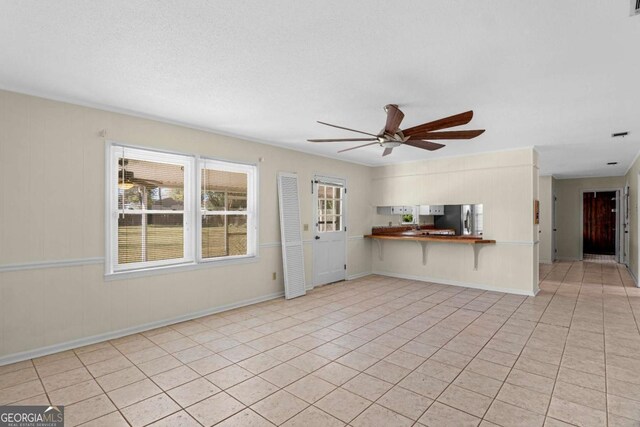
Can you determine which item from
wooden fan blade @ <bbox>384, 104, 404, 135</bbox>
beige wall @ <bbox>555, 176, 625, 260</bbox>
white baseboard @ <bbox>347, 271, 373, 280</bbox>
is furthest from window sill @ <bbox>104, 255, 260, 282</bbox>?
beige wall @ <bbox>555, 176, 625, 260</bbox>

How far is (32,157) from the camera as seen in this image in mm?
3102

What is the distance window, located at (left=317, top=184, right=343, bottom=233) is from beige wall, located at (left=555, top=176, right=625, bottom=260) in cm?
722

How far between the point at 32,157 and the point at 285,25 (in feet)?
9.14

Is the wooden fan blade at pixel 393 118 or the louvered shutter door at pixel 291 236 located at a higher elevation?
the wooden fan blade at pixel 393 118

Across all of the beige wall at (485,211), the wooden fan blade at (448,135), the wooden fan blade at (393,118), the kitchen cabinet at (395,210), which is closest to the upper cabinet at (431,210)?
the beige wall at (485,211)

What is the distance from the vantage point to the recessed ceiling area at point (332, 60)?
1896 mm

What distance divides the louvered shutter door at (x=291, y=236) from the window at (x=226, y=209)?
1.74 ft

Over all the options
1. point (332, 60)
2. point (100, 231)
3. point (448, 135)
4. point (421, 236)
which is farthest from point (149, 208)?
point (421, 236)

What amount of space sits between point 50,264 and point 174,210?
1357 mm

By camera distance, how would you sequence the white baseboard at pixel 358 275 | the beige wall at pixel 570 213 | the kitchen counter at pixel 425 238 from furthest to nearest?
the beige wall at pixel 570 213
the white baseboard at pixel 358 275
the kitchen counter at pixel 425 238

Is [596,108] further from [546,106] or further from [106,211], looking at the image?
[106,211]

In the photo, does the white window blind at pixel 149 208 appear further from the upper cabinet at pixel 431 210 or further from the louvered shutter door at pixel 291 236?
the upper cabinet at pixel 431 210

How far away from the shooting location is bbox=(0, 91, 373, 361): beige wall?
3002mm

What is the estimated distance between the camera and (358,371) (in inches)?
112
